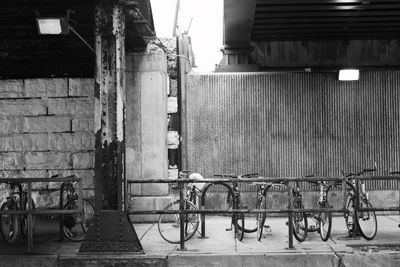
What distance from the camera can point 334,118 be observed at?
12.0 meters

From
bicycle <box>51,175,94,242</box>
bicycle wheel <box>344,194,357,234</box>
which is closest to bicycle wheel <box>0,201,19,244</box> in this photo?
bicycle <box>51,175,94,242</box>

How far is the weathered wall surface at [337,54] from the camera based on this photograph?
41.3 ft

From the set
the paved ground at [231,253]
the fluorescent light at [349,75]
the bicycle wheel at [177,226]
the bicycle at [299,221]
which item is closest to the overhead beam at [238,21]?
the fluorescent light at [349,75]

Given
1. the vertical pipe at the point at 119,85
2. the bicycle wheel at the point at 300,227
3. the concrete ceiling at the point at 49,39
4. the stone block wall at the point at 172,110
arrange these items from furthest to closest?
the stone block wall at the point at 172,110 → the bicycle wheel at the point at 300,227 → the concrete ceiling at the point at 49,39 → the vertical pipe at the point at 119,85

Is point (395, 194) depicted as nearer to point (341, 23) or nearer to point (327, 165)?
point (327, 165)

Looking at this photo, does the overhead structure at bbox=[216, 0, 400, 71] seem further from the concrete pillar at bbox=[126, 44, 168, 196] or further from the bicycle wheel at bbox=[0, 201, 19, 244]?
the bicycle wheel at bbox=[0, 201, 19, 244]

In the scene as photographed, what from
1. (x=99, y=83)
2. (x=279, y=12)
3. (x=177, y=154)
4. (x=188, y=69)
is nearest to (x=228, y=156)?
(x=177, y=154)

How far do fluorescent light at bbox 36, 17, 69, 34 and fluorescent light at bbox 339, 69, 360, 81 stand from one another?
653cm

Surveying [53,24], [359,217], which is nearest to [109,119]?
[53,24]

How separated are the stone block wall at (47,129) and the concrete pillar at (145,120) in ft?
2.98

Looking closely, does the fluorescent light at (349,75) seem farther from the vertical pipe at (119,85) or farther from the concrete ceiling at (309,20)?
the vertical pipe at (119,85)

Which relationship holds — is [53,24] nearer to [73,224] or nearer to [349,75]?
[73,224]

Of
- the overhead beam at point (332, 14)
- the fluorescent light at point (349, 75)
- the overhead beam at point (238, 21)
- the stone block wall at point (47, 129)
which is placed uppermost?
the overhead beam at point (332, 14)

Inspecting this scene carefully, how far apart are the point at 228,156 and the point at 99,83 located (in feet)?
15.3
